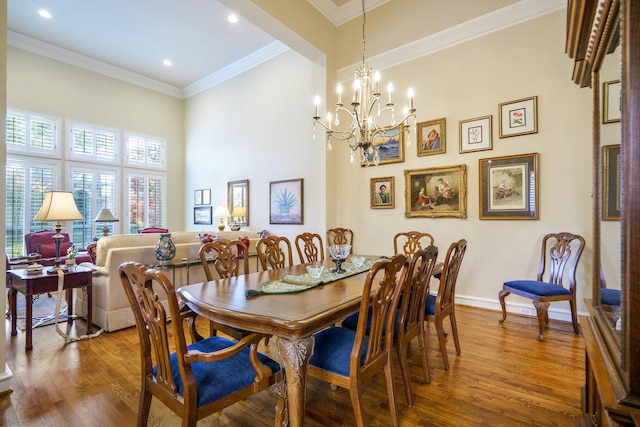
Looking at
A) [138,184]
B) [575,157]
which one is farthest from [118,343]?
[138,184]

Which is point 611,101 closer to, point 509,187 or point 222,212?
point 509,187

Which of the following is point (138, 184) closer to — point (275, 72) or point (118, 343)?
point (275, 72)

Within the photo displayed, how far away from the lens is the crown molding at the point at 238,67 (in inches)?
242

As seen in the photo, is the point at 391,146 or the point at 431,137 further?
the point at 391,146

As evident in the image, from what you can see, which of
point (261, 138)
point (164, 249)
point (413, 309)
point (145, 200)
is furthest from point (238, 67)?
point (413, 309)

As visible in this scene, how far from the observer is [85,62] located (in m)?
6.60

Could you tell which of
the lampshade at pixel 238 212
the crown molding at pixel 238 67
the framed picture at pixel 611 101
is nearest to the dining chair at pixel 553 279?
the framed picture at pixel 611 101

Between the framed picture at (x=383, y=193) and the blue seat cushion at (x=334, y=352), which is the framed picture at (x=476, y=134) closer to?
the framed picture at (x=383, y=193)

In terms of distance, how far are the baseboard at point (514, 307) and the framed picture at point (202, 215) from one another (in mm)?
5696

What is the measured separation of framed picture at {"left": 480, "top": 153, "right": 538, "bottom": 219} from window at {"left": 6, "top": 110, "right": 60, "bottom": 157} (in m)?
7.76

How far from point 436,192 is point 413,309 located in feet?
8.29

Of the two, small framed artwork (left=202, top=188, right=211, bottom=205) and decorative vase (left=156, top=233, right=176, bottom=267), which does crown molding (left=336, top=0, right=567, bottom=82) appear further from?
small framed artwork (left=202, top=188, right=211, bottom=205)

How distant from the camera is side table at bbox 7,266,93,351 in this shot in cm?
279

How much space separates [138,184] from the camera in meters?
7.45
